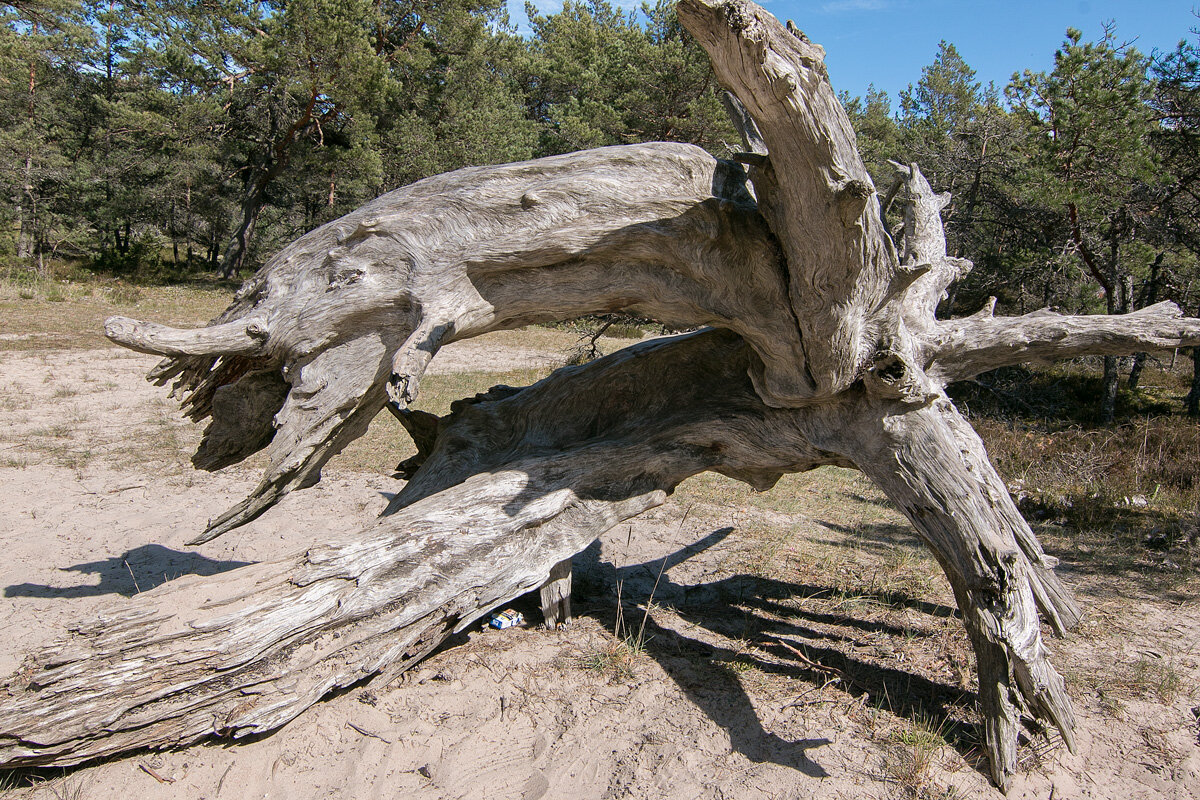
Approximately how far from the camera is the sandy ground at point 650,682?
2836 mm

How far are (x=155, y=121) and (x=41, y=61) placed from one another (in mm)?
7232

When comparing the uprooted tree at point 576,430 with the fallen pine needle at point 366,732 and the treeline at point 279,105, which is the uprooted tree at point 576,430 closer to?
the fallen pine needle at point 366,732

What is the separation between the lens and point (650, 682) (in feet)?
11.6

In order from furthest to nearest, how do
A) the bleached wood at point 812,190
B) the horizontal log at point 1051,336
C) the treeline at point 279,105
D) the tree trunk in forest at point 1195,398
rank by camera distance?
the treeline at point 279,105
the tree trunk in forest at point 1195,398
the horizontal log at point 1051,336
the bleached wood at point 812,190

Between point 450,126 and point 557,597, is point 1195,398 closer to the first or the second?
point 557,597

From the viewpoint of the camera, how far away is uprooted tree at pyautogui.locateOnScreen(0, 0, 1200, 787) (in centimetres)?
270

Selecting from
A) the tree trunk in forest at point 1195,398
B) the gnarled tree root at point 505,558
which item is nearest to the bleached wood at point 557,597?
the gnarled tree root at point 505,558

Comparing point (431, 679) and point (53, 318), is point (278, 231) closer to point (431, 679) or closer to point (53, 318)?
point (53, 318)

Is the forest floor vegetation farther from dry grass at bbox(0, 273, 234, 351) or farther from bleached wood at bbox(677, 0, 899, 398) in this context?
dry grass at bbox(0, 273, 234, 351)

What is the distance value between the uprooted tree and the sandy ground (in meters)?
0.20

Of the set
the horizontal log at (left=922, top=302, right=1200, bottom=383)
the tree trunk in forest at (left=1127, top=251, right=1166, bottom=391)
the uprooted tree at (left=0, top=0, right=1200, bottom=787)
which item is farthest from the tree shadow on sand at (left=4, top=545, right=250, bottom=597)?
the tree trunk in forest at (left=1127, top=251, right=1166, bottom=391)

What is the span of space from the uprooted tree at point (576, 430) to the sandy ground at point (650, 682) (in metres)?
0.20

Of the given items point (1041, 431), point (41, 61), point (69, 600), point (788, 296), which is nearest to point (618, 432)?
point (788, 296)

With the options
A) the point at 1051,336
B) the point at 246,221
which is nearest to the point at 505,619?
the point at 1051,336
